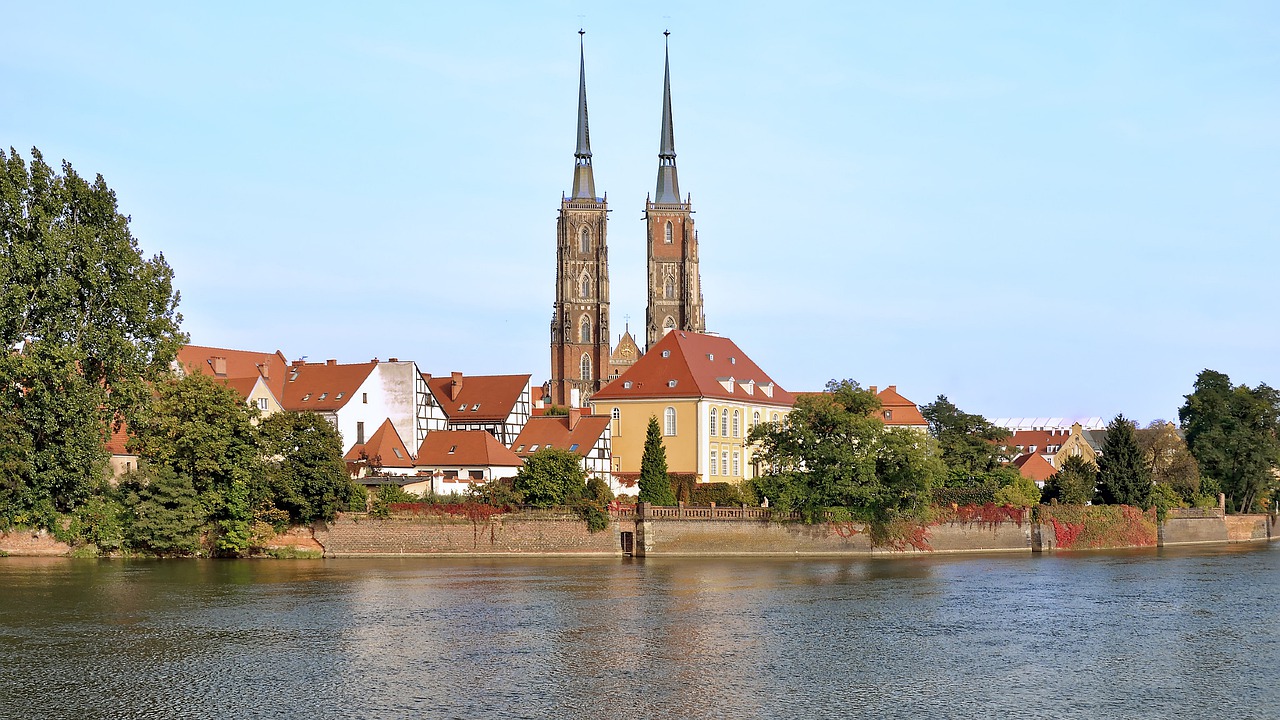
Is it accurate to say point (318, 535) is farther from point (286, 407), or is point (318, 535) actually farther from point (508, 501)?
point (286, 407)

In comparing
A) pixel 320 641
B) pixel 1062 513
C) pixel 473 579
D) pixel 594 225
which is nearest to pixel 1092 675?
pixel 320 641

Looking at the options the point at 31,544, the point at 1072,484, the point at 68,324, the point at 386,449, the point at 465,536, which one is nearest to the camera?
the point at 68,324

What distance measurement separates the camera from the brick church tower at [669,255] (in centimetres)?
13688

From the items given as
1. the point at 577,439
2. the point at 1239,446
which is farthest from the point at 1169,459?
the point at 577,439

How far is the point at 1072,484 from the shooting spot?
231ft

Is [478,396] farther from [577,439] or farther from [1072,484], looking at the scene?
[1072,484]

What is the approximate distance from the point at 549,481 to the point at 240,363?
31044mm

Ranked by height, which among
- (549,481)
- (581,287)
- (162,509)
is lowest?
(162,509)

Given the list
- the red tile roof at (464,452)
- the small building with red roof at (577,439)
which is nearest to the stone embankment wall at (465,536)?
the red tile roof at (464,452)

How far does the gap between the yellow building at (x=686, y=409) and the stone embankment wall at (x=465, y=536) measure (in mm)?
16456

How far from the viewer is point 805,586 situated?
4644cm

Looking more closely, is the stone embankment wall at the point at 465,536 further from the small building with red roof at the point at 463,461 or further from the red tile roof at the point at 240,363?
the red tile roof at the point at 240,363

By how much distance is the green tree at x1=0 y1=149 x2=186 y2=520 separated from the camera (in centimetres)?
5038

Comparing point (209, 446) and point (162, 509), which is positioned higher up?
point (209, 446)
